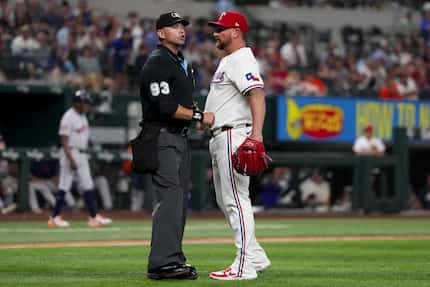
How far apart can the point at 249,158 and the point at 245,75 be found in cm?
66

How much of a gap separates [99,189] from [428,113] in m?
8.26

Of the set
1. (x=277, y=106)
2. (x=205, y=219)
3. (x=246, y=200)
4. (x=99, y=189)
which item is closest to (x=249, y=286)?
(x=246, y=200)

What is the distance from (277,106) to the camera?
22.7 m

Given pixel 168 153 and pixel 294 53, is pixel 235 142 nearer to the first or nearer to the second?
pixel 168 153

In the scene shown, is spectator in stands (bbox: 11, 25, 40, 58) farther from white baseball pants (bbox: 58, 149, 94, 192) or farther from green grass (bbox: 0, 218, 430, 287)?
green grass (bbox: 0, 218, 430, 287)

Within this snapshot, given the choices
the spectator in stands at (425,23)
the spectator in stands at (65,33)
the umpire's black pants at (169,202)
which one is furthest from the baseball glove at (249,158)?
the spectator in stands at (425,23)

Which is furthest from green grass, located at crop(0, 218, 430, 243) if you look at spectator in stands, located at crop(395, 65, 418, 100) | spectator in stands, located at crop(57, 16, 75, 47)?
spectator in stands, located at crop(395, 65, 418, 100)

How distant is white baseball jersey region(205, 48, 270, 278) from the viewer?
27.4ft

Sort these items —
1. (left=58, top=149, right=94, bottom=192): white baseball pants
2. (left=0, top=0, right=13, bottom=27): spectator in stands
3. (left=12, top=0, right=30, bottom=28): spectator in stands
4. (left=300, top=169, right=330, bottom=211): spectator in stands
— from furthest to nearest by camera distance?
(left=300, top=169, right=330, bottom=211): spectator in stands
(left=12, top=0, right=30, bottom=28): spectator in stands
(left=0, top=0, right=13, bottom=27): spectator in stands
(left=58, top=149, right=94, bottom=192): white baseball pants

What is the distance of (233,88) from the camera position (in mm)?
8523

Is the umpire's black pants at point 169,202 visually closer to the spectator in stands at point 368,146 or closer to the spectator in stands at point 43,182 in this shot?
the spectator in stands at point 43,182

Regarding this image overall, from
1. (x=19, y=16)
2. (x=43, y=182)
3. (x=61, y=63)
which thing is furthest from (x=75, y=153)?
(x=19, y=16)

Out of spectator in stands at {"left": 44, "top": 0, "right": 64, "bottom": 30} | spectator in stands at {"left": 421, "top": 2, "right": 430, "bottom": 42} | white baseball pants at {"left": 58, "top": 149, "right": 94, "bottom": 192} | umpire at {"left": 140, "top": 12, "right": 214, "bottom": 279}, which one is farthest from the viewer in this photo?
spectator in stands at {"left": 421, "top": 2, "right": 430, "bottom": 42}

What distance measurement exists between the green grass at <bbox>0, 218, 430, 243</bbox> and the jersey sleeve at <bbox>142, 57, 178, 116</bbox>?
533 centimetres
